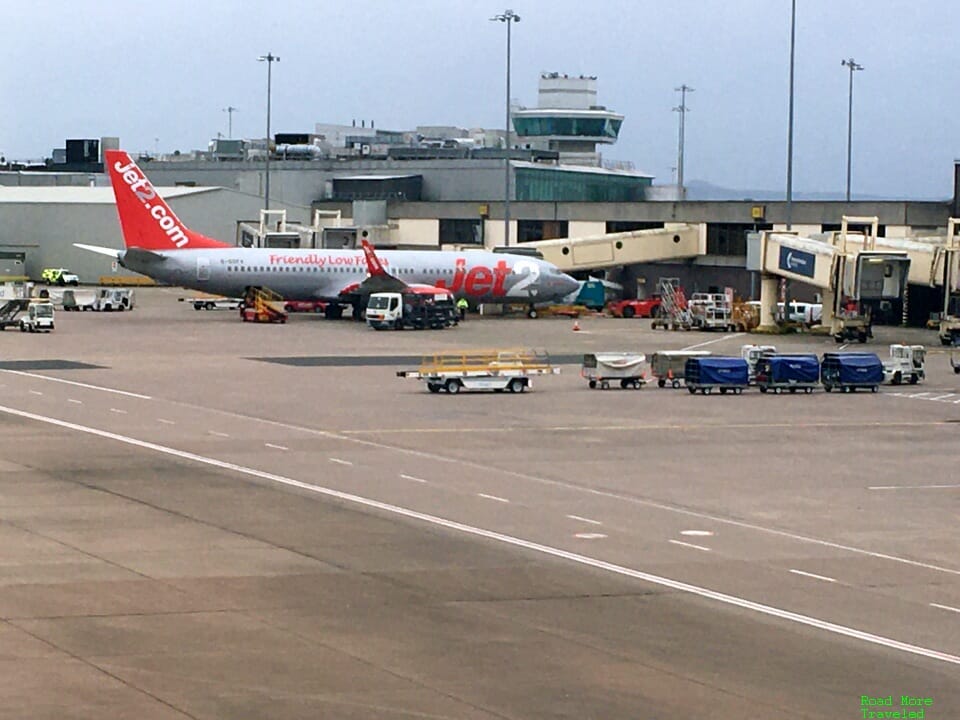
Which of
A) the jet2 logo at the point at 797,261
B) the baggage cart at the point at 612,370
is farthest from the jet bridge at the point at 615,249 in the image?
the baggage cart at the point at 612,370

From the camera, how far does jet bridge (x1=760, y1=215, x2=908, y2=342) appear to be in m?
82.6

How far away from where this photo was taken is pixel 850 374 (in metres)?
58.5

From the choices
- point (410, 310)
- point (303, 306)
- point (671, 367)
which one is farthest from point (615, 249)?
point (671, 367)

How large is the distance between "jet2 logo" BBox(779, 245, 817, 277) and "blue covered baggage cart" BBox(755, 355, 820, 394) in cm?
2995

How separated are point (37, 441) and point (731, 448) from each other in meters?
17.5

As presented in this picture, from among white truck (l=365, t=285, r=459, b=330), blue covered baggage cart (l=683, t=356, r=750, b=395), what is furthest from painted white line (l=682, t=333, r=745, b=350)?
blue covered baggage cart (l=683, t=356, r=750, b=395)

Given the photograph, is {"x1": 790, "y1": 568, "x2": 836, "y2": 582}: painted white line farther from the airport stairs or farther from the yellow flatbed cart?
the airport stairs

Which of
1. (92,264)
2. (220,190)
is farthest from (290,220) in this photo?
(92,264)

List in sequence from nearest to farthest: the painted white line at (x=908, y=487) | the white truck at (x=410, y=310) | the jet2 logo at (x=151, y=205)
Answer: the painted white line at (x=908, y=487) → the white truck at (x=410, y=310) → the jet2 logo at (x=151, y=205)

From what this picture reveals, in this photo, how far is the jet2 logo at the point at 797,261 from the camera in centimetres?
8706

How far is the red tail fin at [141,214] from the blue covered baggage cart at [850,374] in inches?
1752

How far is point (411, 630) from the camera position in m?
21.3

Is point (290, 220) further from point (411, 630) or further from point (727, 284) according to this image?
point (411, 630)

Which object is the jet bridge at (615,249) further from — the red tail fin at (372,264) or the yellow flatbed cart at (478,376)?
the yellow flatbed cart at (478,376)
